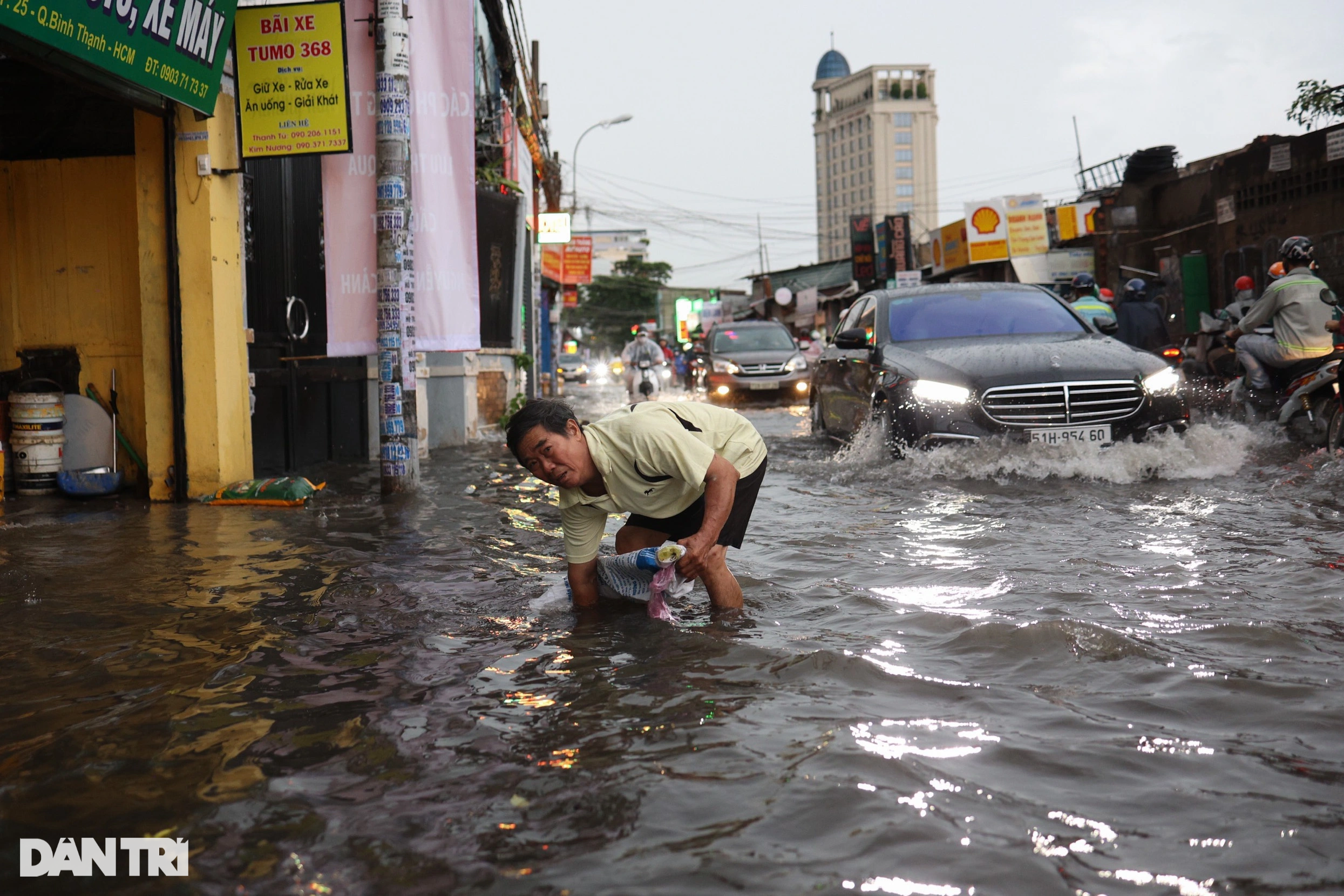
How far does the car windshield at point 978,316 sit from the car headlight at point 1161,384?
1.13 meters

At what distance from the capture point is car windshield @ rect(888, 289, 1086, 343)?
9.62 meters

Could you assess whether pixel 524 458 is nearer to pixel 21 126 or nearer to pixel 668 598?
pixel 668 598

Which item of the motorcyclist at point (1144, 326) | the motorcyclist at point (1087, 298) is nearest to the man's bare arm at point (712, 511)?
the motorcyclist at point (1087, 298)

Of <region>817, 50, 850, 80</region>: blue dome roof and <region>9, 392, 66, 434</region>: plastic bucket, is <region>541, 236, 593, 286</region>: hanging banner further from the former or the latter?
<region>817, 50, 850, 80</region>: blue dome roof

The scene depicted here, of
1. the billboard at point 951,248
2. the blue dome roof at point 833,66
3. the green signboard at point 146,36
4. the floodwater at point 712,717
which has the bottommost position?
the floodwater at point 712,717

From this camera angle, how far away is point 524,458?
162 inches

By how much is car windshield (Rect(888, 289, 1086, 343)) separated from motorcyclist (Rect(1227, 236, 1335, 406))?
2041 millimetres

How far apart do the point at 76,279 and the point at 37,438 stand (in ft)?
4.40

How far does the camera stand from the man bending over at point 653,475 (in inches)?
161

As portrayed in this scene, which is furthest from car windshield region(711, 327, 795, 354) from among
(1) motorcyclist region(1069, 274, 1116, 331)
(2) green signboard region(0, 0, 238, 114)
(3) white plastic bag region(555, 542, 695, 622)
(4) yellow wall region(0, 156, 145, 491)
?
(3) white plastic bag region(555, 542, 695, 622)

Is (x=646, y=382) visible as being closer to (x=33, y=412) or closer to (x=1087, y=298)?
(x=1087, y=298)

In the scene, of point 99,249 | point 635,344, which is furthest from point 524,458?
point 635,344

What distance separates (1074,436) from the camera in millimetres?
8266

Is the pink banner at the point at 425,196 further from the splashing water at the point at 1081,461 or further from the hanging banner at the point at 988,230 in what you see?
the hanging banner at the point at 988,230
